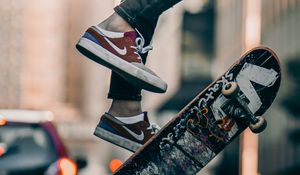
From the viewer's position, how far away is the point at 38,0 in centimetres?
2969

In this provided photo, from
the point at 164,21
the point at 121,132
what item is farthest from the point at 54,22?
the point at 121,132

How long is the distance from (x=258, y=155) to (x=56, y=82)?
19.7ft

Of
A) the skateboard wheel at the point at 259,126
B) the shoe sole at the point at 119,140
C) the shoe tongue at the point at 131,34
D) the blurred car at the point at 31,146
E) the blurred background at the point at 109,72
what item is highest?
the shoe tongue at the point at 131,34

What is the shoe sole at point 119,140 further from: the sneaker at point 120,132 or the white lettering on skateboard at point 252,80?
the white lettering on skateboard at point 252,80

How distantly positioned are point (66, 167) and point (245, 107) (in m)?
3.99

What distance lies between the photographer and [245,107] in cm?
552

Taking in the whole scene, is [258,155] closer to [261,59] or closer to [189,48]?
[189,48]

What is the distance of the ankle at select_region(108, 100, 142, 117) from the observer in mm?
5715

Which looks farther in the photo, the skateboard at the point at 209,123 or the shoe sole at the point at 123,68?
the skateboard at the point at 209,123

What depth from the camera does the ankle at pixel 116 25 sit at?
5543 mm

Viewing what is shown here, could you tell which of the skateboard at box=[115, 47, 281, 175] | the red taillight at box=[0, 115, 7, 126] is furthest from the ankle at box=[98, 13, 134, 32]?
the red taillight at box=[0, 115, 7, 126]

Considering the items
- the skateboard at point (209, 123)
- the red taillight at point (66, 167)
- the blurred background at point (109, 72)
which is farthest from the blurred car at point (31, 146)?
the blurred background at point (109, 72)

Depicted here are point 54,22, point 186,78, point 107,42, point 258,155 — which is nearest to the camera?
point 107,42

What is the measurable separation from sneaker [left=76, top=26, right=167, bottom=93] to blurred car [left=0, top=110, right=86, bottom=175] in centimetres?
372
